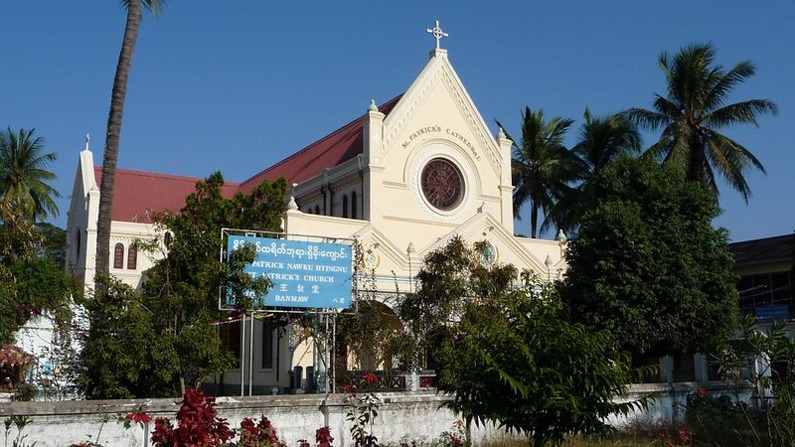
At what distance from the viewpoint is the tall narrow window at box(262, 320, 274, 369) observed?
105 feet

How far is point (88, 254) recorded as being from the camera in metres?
44.4

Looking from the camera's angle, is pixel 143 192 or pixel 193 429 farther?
pixel 143 192

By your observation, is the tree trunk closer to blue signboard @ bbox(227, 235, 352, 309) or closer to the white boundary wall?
blue signboard @ bbox(227, 235, 352, 309)

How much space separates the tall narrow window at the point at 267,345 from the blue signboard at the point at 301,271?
611 inches

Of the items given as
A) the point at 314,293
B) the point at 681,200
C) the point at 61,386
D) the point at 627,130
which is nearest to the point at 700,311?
the point at 681,200

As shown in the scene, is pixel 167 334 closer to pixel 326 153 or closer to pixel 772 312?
pixel 326 153

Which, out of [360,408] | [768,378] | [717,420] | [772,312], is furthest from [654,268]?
[772,312]

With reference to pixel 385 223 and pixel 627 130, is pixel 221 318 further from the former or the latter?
pixel 627 130

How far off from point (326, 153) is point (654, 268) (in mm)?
23130

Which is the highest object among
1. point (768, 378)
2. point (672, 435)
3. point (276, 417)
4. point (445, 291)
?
point (445, 291)

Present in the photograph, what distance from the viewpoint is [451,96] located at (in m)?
38.8

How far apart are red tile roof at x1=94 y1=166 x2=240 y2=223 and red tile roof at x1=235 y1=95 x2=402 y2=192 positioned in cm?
495

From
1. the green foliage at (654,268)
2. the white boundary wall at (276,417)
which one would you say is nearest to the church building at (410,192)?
the green foliage at (654,268)

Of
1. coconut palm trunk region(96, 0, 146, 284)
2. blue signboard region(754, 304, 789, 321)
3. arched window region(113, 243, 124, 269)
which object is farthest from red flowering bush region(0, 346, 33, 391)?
blue signboard region(754, 304, 789, 321)
